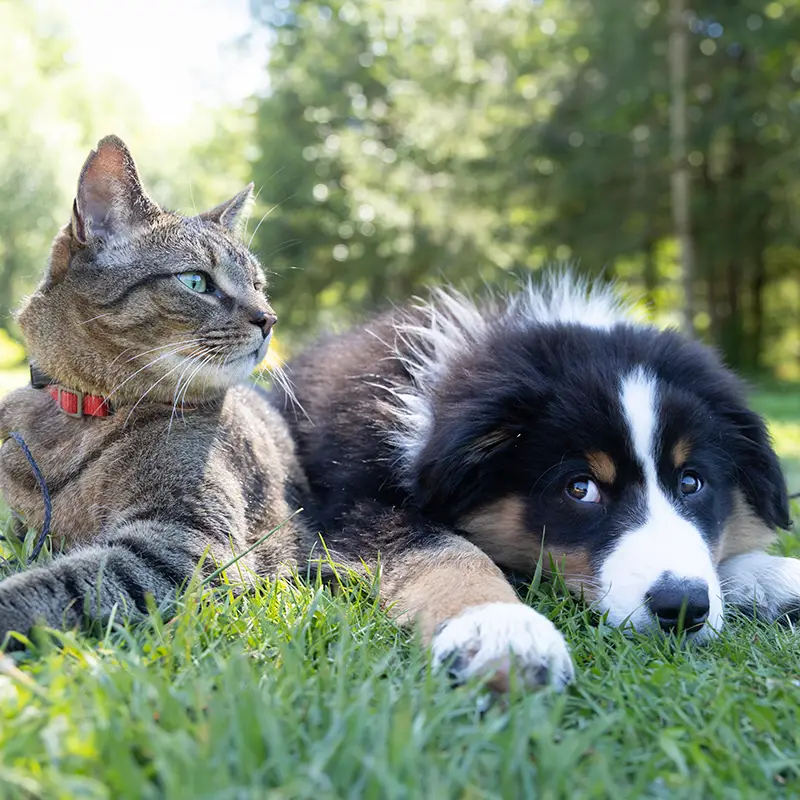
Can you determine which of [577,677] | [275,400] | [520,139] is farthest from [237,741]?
[520,139]

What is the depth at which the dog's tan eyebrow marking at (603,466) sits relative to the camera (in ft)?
9.76

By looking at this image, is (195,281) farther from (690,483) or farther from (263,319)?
(690,483)

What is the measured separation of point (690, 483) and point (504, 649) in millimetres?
1282

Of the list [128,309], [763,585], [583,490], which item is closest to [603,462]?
[583,490]

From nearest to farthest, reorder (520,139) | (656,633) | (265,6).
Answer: (656,633) < (520,139) < (265,6)

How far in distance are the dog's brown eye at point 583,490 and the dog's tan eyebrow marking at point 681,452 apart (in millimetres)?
307

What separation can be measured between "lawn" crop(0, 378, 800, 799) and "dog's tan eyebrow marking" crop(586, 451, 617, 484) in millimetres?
634

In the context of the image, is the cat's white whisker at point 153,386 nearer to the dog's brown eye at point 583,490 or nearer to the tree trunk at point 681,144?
the dog's brown eye at point 583,490

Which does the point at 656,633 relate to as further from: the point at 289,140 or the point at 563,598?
the point at 289,140

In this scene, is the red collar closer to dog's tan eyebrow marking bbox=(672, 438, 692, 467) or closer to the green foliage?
dog's tan eyebrow marking bbox=(672, 438, 692, 467)

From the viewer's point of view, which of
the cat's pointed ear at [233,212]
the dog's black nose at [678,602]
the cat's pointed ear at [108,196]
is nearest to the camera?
the dog's black nose at [678,602]

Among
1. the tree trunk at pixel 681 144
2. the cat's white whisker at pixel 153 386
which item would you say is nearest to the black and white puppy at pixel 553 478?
the cat's white whisker at pixel 153 386

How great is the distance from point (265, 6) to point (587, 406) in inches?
926

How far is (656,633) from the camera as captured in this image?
8.45 feet
